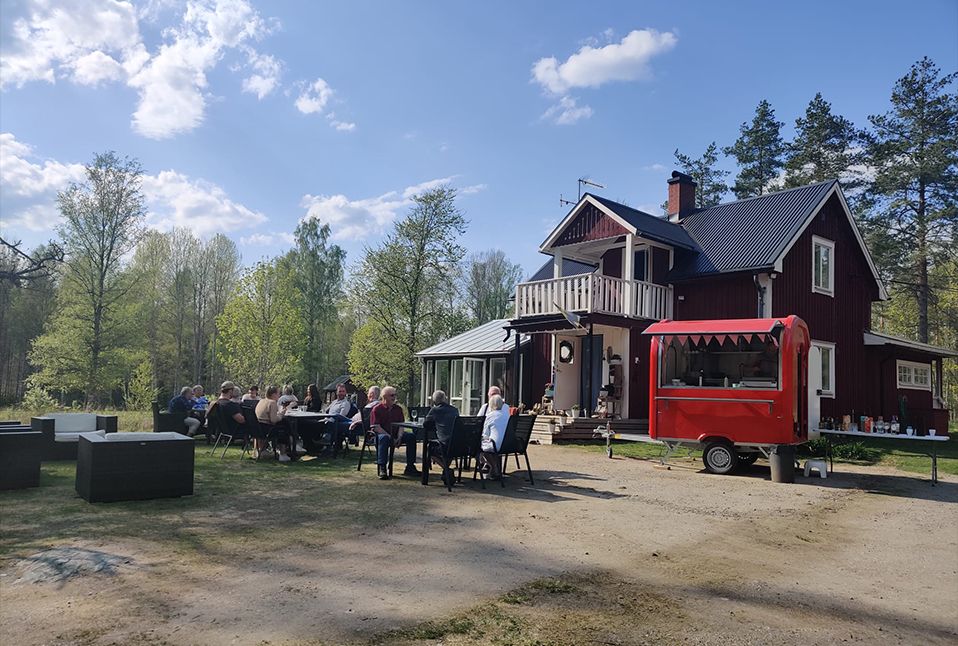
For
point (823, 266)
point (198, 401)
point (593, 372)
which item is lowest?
point (198, 401)

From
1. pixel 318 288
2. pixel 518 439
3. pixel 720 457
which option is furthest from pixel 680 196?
pixel 318 288

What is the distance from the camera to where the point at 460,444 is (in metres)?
8.67

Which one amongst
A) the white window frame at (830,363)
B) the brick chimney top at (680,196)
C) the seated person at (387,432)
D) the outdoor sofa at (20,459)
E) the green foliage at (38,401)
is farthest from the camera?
the green foliage at (38,401)

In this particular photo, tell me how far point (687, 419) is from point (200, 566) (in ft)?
27.9

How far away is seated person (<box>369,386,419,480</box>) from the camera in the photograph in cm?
902

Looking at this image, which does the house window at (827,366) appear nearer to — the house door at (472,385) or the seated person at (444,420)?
the house door at (472,385)

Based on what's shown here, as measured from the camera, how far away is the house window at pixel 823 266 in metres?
18.1

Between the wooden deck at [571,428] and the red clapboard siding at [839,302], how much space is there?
4455mm

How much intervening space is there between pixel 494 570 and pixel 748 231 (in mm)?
15458

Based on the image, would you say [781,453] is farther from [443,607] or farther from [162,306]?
[162,306]

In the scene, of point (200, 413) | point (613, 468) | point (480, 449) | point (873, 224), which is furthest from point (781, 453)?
point (873, 224)

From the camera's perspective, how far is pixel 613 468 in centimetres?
1126

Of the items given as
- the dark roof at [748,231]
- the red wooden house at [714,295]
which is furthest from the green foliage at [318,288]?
the dark roof at [748,231]

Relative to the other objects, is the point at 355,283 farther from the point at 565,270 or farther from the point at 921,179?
the point at 921,179
